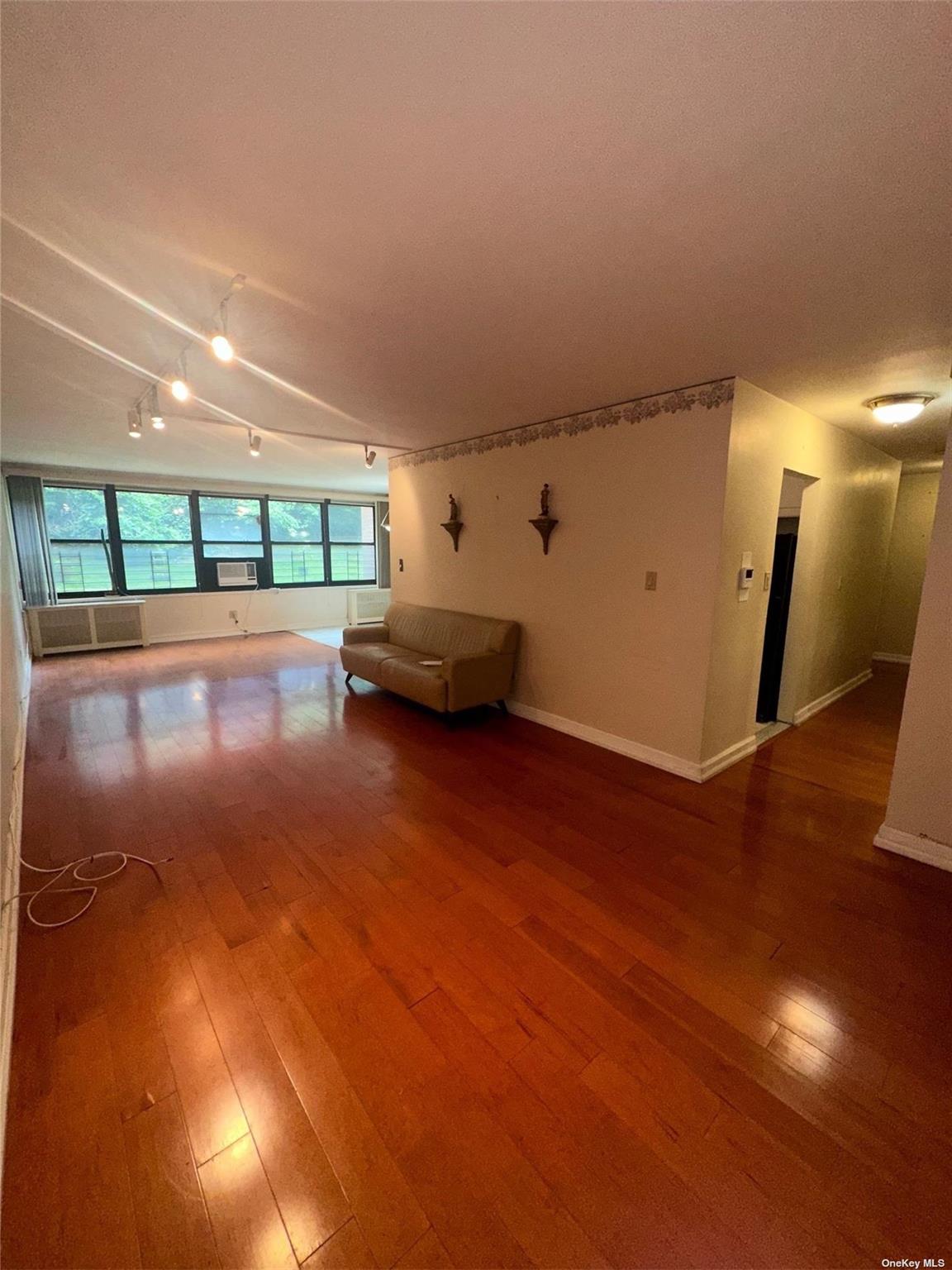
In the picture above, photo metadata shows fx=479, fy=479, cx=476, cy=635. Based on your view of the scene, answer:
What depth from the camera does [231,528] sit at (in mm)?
7598

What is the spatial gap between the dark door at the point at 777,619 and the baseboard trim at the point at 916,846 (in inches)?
55.1

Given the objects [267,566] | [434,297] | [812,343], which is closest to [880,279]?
[812,343]

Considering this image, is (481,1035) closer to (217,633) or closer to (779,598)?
(779,598)

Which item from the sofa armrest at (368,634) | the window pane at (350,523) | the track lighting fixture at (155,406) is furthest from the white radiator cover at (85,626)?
the track lighting fixture at (155,406)

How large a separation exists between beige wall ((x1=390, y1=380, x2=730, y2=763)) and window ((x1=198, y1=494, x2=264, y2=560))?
4.55 metres

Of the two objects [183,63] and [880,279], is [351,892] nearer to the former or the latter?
[183,63]

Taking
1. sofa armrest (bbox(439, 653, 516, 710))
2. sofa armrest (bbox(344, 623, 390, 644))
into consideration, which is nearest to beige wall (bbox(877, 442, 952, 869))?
sofa armrest (bbox(439, 653, 516, 710))

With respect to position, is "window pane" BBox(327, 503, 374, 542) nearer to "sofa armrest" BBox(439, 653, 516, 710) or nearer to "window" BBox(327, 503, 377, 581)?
"window" BBox(327, 503, 377, 581)

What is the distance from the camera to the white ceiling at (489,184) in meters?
0.95

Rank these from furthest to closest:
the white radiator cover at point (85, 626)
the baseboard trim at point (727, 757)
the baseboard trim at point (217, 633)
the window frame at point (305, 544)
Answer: the window frame at point (305, 544) → the baseboard trim at point (217, 633) → the white radiator cover at point (85, 626) → the baseboard trim at point (727, 757)

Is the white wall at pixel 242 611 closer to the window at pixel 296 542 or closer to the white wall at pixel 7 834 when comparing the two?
the window at pixel 296 542

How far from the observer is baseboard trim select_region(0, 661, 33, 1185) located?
127 cm

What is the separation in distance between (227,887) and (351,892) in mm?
549

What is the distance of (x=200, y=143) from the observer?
3.98 ft
